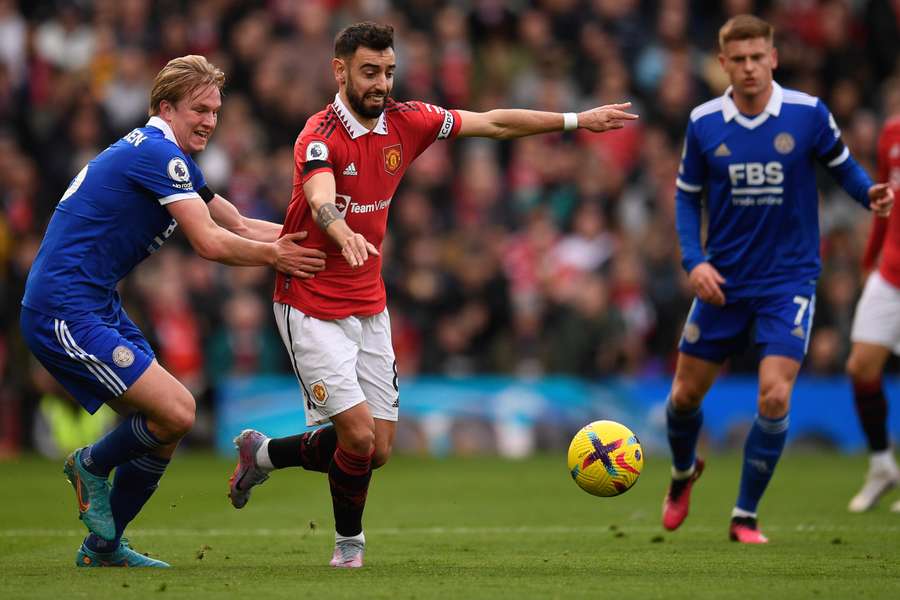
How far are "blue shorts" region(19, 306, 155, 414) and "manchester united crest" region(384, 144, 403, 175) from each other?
1.67 meters

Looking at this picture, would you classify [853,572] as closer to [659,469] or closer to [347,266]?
[347,266]

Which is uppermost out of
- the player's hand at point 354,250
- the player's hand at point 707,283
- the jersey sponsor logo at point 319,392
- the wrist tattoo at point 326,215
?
the wrist tattoo at point 326,215

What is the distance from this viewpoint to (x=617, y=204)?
18.8 meters

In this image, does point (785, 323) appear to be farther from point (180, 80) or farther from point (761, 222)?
point (180, 80)

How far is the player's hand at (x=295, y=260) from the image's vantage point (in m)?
7.64

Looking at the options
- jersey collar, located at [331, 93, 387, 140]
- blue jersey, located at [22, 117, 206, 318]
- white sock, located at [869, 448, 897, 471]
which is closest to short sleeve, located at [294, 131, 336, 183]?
jersey collar, located at [331, 93, 387, 140]

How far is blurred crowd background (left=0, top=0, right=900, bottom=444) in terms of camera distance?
17516mm

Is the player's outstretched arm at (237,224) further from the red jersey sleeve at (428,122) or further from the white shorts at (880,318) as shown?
the white shorts at (880,318)

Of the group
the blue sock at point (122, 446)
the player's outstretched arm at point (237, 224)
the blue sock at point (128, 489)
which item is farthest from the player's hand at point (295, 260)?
the blue sock at point (128, 489)

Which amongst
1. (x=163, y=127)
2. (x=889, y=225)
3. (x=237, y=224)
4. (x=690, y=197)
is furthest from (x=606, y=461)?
(x=889, y=225)

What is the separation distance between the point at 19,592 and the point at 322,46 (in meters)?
14.3

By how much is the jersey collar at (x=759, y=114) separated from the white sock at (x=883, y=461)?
10.8 ft

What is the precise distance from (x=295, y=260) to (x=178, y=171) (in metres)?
0.76

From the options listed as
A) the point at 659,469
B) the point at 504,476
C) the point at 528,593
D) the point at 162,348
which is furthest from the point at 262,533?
the point at 162,348
